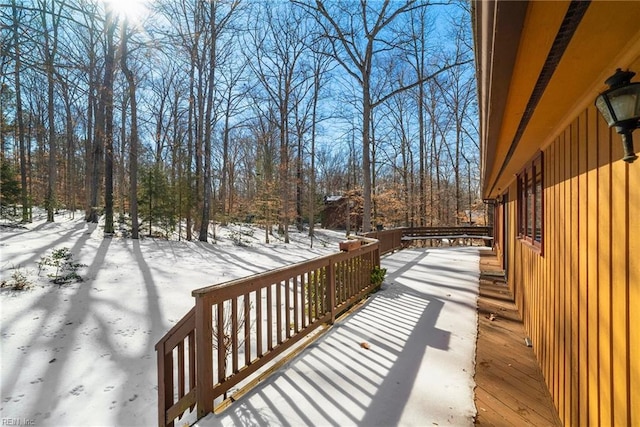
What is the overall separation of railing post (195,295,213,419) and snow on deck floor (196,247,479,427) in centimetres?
10

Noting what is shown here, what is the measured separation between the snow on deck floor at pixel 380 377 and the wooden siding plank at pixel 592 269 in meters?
0.78

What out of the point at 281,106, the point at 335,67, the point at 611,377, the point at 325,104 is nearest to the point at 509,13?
the point at 611,377

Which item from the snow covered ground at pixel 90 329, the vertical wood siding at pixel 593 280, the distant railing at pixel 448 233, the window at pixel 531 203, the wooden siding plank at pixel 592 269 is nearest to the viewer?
the vertical wood siding at pixel 593 280

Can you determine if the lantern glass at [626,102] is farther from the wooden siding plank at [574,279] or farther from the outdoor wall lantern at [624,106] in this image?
the wooden siding plank at [574,279]

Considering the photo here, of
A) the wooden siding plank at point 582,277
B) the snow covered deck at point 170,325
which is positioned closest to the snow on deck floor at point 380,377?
the snow covered deck at point 170,325

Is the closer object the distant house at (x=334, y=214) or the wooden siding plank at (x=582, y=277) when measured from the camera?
the wooden siding plank at (x=582, y=277)

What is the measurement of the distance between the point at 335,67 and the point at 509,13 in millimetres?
16660

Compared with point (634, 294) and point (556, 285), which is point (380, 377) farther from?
point (634, 294)

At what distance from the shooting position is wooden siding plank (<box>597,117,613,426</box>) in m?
1.45

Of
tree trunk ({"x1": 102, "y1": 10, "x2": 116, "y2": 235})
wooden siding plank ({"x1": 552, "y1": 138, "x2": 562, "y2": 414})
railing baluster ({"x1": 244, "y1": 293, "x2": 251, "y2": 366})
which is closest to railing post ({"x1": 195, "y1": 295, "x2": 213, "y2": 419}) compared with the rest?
railing baluster ({"x1": 244, "y1": 293, "x2": 251, "y2": 366})

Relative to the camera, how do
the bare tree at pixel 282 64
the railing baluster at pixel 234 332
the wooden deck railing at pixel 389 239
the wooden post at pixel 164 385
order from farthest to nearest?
the bare tree at pixel 282 64
the wooden deck railing at pixel 389 239
the railing baluster at pixel 234 332
the wooden post at pixel 164 385

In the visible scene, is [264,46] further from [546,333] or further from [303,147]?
[546,333]

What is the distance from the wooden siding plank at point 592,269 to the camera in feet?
5.18

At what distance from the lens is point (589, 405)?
1.63m
